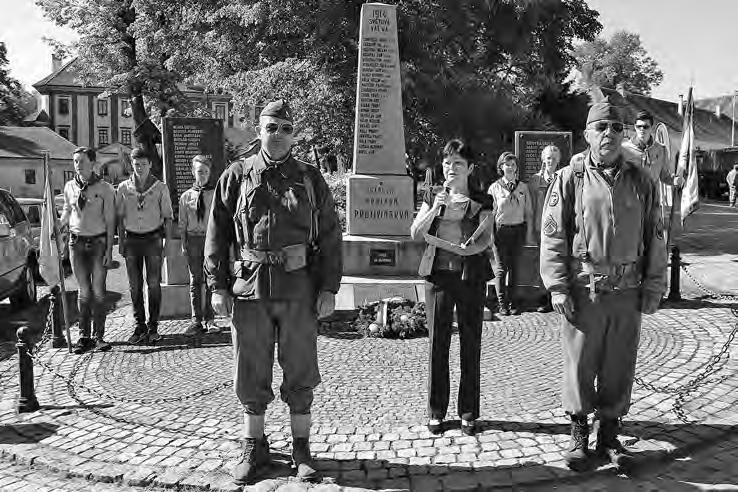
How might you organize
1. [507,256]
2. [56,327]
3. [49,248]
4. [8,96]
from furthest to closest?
[8,96] < [507,256] < [56,327] < [49,248]

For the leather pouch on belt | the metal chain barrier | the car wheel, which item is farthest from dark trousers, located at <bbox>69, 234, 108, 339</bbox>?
the metal chain barrier

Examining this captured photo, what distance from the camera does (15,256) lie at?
9828mm

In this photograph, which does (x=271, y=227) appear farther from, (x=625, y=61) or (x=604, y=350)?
(x=625, y=61)

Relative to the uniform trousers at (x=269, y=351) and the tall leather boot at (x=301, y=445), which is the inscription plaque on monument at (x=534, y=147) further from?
the tall leather boot at (x=301, y=445)

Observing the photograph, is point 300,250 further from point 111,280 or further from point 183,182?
point 111,280

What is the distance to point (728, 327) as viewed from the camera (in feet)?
24.4

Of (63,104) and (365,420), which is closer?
(365,420)

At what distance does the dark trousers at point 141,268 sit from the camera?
751 cm

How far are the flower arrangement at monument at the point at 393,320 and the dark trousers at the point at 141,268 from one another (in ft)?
7.68

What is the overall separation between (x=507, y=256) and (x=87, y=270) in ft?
16.3

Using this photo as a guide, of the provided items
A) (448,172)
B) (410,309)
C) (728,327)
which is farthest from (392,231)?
(448,172)

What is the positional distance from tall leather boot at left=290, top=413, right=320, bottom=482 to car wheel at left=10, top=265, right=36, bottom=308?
7887mm

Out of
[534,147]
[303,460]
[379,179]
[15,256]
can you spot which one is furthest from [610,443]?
[15,256]

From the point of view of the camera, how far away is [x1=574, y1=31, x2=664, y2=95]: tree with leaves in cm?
6075
